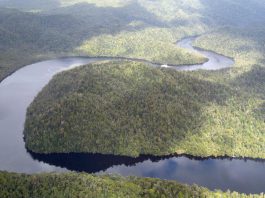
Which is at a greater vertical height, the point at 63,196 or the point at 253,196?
the point at 63,196

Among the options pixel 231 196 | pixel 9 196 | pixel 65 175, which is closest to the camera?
pixel 9 196

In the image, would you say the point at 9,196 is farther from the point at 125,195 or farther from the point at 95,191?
the point at 125,195

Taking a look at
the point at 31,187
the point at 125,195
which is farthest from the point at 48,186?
the point at 125,195

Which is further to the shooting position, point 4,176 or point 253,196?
point 253,196

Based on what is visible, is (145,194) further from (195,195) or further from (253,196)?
(253,196)

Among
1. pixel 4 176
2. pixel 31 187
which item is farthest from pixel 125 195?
pixel 4 176

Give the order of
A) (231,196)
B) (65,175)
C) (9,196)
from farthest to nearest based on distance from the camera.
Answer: (231,196), (65,175), (9,196)
